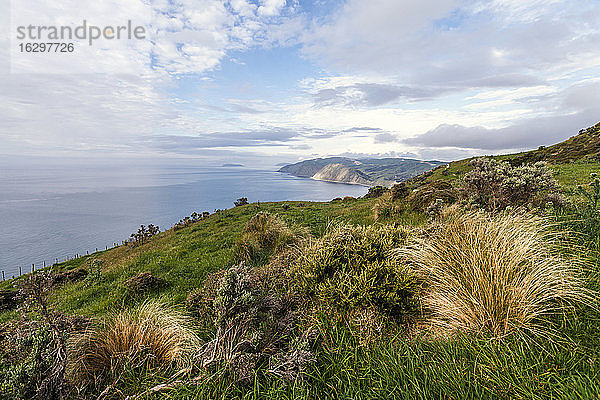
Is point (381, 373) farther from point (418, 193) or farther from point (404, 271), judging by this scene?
point (418, 193)

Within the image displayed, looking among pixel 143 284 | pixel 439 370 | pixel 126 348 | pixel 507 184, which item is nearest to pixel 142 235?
pixel 143 284

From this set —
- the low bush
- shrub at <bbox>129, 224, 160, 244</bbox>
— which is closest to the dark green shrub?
the low bush

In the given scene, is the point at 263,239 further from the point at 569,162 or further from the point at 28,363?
the point at 569,162

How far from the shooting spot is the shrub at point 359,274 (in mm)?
4449

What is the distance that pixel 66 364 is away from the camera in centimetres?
366

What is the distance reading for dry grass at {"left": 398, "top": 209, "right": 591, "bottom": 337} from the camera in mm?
3602

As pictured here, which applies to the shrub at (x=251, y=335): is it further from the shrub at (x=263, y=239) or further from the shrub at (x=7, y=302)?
the shrub at (x=7, y=302)

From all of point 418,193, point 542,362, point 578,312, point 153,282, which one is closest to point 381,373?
point 542,362

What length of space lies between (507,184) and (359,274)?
20.7 ft

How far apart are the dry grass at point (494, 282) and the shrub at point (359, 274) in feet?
1.23

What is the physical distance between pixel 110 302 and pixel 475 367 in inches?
387

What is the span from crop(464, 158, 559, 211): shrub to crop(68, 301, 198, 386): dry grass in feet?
27.2

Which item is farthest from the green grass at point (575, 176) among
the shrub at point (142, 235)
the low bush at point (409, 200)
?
the shrub at point (142, 235)

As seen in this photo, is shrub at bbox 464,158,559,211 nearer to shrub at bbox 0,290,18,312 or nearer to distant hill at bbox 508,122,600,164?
shrub at bbox 0,290,18,312
